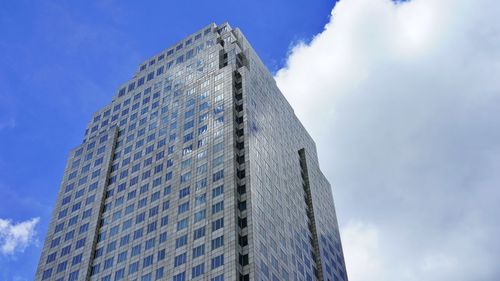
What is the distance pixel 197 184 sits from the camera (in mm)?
111875

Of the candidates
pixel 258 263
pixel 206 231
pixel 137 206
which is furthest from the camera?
pixel 137 206

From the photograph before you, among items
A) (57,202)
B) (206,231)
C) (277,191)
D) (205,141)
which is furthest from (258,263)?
(57,202)

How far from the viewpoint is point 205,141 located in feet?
392

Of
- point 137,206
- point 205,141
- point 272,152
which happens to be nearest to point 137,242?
point 137,206

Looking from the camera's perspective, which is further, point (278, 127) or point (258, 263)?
point (278, 127)

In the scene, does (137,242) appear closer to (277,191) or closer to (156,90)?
(277,191)

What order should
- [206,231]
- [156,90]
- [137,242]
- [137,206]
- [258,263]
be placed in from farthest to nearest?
[156,90] → [137,206] → [137,242] → [206,231] → [258,263]

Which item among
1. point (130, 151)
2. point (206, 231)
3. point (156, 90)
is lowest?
point (206, 231)

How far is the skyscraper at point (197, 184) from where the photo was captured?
103m

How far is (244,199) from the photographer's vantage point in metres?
106

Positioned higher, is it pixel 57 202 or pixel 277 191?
pixel 57 202

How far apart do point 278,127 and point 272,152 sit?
43.1ft

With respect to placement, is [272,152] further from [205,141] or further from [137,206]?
[137,206]

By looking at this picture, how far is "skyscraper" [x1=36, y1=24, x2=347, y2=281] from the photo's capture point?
103 meters
